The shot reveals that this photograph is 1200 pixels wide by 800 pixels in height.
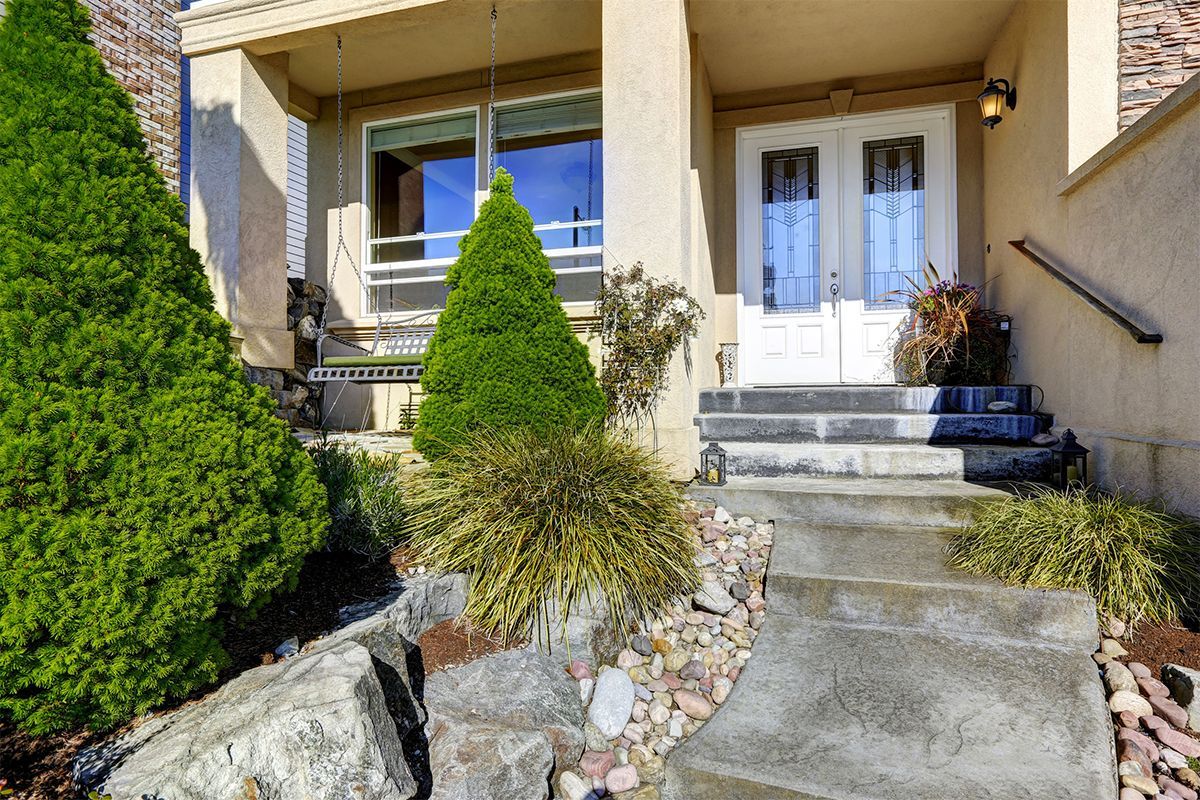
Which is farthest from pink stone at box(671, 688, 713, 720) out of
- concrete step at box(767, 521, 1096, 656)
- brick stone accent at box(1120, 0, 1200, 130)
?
brick stone accent at box(1120, 0, 1200, 130)

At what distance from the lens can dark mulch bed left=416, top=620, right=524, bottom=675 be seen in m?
2.43

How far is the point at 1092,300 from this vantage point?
340 cm

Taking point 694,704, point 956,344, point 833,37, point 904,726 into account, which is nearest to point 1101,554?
point 904,726

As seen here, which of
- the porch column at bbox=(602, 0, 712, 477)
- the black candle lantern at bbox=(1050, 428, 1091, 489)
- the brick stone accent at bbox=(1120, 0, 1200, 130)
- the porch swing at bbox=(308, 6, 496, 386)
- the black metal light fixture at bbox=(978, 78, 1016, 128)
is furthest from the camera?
the porch swing at bbox=(308, 6, 496, 386)

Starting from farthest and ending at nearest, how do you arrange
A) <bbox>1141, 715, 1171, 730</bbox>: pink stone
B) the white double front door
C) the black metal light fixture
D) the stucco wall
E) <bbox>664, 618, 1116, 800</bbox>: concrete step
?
1. the white double front door
2. the black metal light fixture
3. the stucco wall
4. <bbox>1141, 715, 1171, 730</bbox>: pink stone
5. <bbox>664, 618, 1116, 800</bbox>: concrete step

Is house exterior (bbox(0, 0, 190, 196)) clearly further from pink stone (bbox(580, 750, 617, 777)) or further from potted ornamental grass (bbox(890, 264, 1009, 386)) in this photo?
potted ornamental grass (bbox(890, 264, 1009, 386))

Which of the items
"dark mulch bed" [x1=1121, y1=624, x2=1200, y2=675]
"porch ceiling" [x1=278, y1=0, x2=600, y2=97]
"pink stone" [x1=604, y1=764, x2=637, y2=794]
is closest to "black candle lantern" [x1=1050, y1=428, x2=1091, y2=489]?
"dark mulch bed" [x1=1121, y1=624, x2=1200, y2=675]

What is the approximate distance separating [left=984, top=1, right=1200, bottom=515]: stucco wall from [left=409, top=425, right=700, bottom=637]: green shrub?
7.16 feet

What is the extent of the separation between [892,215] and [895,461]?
2.74 meters

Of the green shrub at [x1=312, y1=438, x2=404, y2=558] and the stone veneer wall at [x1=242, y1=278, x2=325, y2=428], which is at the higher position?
the stone veneer wall at [x1=242, y1=278, x2=325, y2=428]

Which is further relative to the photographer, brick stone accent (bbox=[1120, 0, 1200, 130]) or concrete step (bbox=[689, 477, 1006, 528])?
brick stone accent (bbox=[1120, 0, 1200, 130])

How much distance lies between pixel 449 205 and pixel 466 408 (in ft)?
11.6

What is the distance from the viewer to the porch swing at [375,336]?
493 cm

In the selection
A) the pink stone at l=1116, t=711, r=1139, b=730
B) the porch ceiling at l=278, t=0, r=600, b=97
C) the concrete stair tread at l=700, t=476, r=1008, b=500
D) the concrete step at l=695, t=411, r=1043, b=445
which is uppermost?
the porch ceiling at l=278, t=0, r=600, b=97
